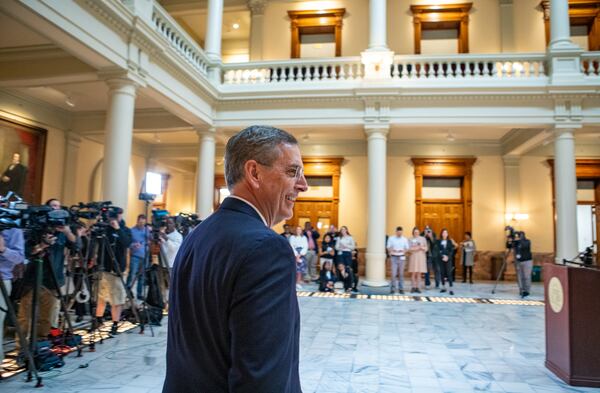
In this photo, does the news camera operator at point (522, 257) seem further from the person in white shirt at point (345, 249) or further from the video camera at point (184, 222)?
the video camera at point (184, 222)

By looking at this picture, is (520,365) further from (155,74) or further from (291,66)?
(291,66)

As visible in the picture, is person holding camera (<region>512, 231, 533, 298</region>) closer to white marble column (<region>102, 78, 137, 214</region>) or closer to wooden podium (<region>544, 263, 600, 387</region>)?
wooden podium (<region>544, 263, 600, 387</region>)

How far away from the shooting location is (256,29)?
14117 millimetres

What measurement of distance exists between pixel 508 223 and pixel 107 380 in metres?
12.7

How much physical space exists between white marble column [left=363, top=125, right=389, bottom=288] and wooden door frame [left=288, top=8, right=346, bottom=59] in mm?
Answer: 4723

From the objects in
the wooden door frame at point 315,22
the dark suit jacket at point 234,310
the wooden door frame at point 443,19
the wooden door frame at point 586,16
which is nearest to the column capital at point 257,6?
the wooden door frame at point 315,22

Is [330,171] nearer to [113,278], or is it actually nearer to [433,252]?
[433,252]

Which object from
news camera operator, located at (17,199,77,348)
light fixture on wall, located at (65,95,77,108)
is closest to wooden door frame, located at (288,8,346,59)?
light fixture on wall, located at (65,95,77,108)

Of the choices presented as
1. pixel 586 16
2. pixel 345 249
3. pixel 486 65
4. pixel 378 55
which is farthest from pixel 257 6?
pixel 586 16

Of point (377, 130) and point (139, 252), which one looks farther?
point (377, 130)

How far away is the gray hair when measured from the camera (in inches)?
47.2

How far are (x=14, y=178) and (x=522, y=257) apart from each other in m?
12.4

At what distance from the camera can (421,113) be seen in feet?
33.8

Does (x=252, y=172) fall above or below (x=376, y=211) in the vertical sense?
below
